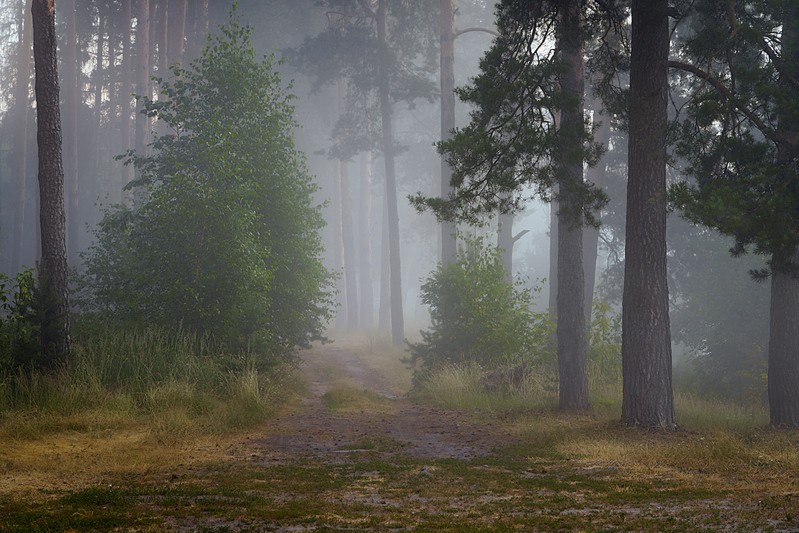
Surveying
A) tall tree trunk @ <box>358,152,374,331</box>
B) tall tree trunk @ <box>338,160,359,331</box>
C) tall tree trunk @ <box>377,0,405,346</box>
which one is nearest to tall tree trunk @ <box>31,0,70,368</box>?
tall tree trunk @ <box>377,0,405,346</box>

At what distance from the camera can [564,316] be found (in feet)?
47.1

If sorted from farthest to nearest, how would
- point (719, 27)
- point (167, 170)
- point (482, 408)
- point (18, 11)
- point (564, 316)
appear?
point (18, 11) → point (167, 170) → point (482, 408) → point (564, 316) → point (719, 27)

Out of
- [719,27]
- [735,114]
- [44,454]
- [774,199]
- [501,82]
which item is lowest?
[44,454]

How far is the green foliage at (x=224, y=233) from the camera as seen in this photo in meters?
15.6

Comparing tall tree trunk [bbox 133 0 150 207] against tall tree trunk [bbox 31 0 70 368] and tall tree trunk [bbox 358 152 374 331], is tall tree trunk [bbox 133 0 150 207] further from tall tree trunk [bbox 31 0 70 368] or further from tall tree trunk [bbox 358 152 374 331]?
tall tree trunk [bbox 31 0 70 368]

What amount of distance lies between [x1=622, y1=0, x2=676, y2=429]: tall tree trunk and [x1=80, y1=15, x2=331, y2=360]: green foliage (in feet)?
25.1

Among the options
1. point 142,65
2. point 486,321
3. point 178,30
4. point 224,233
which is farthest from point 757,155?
point 142,65

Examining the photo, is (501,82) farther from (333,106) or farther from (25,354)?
(333,106)

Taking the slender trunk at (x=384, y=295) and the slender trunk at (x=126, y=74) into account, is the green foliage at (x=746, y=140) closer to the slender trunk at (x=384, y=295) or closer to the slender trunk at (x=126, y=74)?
the slender trunk at (x=384, y=295)

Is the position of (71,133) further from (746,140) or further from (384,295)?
(746,140)

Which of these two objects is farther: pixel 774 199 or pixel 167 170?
pixel 167 170

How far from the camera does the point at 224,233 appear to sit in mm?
15867

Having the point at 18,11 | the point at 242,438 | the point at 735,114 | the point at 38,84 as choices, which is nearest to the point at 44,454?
the point at 242,438

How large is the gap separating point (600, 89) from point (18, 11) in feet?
152
